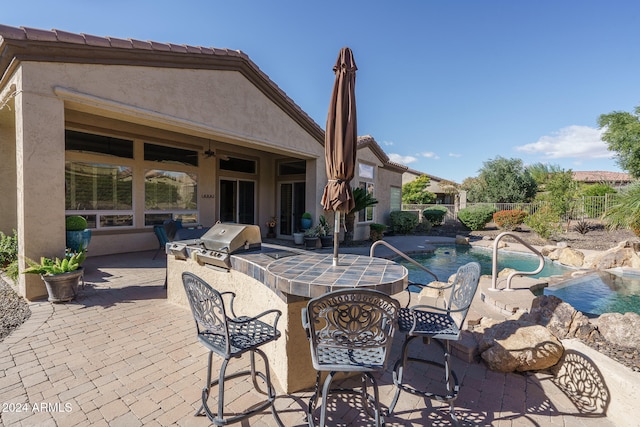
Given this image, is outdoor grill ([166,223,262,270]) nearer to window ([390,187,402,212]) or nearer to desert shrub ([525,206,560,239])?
window ([390,187,402,212])

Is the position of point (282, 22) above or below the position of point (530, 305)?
above

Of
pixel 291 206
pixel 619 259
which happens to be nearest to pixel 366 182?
pixel 291 206

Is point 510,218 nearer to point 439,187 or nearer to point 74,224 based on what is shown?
point 439,187

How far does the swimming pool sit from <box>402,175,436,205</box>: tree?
24400 mm

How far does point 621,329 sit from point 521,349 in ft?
4.65

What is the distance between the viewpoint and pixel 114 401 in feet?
8.22

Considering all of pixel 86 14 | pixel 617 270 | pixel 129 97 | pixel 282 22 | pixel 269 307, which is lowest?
pixel 617 270

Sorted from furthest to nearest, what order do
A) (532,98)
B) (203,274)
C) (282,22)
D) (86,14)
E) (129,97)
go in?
1. (532,98)
2. (282,22)
3. (86,14)
4. (129,97)
5. (203,274)

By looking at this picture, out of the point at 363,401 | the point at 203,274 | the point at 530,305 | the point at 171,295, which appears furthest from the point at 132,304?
the point at 530,305

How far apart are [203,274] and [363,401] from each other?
2873 mm

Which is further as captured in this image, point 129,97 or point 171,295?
point 129,97

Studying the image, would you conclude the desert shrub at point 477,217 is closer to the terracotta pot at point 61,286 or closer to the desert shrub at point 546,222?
the desert shrub at point 546,222

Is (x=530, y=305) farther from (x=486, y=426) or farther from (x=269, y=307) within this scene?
(x=269, y=307)

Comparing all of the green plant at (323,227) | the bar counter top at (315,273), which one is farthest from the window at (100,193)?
the bar counter top at (315,273)
